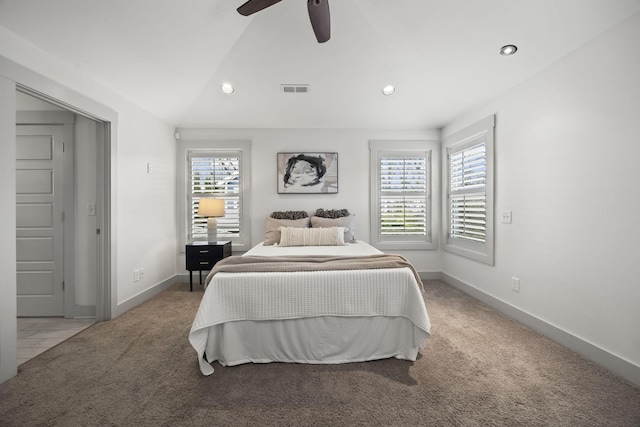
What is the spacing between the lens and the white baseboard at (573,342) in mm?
1976

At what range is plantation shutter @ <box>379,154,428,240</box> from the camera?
4.61 meters

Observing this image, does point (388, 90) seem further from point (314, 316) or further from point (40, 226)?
point (40, 226)

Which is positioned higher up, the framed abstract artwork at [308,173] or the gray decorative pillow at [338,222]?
the framed abstract artwork at [308,173]

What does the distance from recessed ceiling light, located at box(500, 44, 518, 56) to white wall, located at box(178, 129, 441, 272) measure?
76.9 inches

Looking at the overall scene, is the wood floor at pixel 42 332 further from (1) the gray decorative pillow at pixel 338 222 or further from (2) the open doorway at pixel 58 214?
(1) the gray decorative pillow at pixel 338 222

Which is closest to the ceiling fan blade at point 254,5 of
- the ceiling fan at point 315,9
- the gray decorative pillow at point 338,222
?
the ceiling fan at point 315,9

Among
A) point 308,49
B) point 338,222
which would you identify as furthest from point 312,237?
point 308,49

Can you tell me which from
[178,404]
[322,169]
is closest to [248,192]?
[322,169]

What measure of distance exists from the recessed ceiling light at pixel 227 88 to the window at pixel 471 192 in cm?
305

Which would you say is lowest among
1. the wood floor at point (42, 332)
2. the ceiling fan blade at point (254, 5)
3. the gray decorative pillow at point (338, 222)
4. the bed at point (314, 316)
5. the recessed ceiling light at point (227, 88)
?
the wood floor at point (42, 332)

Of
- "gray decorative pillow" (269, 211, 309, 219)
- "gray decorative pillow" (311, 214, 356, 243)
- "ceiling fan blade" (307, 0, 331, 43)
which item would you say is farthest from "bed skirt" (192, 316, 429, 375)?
"gray decorative pillow" (269, 211, 309, 219)

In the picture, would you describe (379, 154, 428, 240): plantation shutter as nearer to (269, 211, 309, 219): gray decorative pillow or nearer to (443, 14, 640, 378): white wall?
(269, 211, 309, 219): gray decorative pillow

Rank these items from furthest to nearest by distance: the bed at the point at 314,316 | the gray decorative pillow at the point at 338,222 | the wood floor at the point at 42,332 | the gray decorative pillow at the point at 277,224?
the gray decorative pillow at the point at 338,222
the gray decorative pillow at the point at 277,224
the wood floor at the point at 42,332
the bed at the point at 314,316

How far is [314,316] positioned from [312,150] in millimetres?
2938
